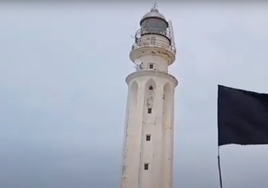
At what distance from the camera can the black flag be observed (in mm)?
5777

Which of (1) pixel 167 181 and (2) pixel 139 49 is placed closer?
(1) pixel 167 181

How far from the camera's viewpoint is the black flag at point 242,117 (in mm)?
5777

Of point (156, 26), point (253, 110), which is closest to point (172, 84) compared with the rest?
point (156, 26)

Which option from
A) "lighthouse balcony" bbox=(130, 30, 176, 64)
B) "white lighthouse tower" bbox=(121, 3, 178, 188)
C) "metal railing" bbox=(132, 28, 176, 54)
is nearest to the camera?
"white lighthouse tower" bbox=(121, 3, 178, 188)

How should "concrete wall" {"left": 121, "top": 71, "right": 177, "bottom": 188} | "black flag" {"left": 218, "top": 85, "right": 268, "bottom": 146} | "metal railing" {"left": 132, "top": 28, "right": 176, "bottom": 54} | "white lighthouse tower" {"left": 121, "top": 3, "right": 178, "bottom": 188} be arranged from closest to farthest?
1. "black flag" {"left": 218, "top": 85, "right": 268, "bottom": 146}
2. "concrete wall" {"left": 121, "top": 71, "right": 177, "bottom": 188}
3. "white lighthouse tower" {"left": 121, "top": 3, "right": 178, "bottom": 188}
4. "metal railing" {"left": 132, "top": 28, "right": 176, "bottom": 54}

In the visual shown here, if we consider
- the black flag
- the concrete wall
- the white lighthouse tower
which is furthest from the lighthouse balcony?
the black flag

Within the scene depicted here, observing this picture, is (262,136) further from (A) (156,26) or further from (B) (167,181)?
(A) (156,26)

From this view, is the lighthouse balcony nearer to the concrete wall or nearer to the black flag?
the concrete wall

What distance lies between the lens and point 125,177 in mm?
23125

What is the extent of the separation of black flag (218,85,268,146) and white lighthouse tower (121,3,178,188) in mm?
17199

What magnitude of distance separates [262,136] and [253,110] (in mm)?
440

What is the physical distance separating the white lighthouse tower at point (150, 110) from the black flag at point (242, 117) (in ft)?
56.4

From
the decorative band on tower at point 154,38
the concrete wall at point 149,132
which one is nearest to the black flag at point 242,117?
the concrete wall at point 149,132

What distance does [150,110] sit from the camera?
24.4 metres
